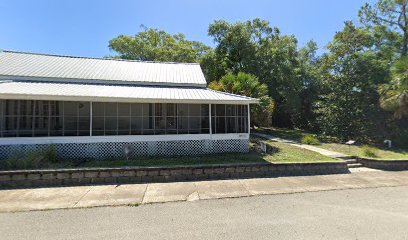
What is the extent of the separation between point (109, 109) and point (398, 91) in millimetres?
17160

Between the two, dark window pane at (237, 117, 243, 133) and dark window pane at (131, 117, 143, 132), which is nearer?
dark window pane at (237, 117, 243, 133)

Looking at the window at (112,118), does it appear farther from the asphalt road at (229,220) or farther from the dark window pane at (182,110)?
the asphalt road at (229,220)

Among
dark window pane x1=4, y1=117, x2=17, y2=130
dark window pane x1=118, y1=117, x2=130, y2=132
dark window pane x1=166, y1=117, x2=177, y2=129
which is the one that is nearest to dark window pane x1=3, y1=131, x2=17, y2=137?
dark window pane x1=4, y1=117, x2=17, y2=130

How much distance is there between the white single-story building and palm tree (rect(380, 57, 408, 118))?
8.92 m

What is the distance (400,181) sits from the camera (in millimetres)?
8688

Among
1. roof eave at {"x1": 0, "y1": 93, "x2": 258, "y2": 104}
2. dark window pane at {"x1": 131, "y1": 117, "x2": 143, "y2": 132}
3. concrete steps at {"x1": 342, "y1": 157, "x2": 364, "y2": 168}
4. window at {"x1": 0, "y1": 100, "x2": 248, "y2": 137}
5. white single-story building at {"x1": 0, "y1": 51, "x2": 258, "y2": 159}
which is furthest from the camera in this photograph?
dark window pane at {"x1": 131, "y1": 117, "x2": 143, "y2": 132}

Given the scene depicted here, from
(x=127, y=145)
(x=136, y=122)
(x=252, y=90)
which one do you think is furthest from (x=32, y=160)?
(x=252, y=90)

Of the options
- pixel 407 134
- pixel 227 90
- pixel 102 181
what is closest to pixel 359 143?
pixel 407 134

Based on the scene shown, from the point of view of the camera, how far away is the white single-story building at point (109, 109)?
9.99 metres

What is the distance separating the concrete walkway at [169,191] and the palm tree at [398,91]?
636 centimetres

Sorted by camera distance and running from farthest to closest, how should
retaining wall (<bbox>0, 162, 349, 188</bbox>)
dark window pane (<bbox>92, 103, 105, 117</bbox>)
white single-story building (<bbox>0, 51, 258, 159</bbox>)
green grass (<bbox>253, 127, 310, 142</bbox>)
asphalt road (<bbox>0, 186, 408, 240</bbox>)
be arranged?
green grass (<bbox>253, 127, 310, 142</bbox>), dark window pane (<bbox>92, 103, 105, 117</bbox>), white single-story building (<bbox>0, 51, 258, 159</bbox>), retaining wall (<bbox>0, 162, 349, 188</bbox>), asphalt road (<bbox>0, 186, 408, 240</bbox>)

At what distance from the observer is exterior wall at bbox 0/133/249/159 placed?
9508 mm

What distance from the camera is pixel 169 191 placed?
281 inches

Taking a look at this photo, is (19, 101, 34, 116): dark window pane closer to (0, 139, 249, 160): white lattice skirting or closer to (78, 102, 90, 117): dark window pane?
(78, 102, 90, 117): dark window pane
